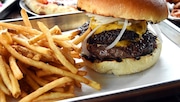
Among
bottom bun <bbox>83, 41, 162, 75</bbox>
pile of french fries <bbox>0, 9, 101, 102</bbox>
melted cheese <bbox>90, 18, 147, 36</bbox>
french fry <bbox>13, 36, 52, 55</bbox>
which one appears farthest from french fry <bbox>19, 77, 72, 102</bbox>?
melted cheese <bbox>90, 18, 147, 36</bbox>

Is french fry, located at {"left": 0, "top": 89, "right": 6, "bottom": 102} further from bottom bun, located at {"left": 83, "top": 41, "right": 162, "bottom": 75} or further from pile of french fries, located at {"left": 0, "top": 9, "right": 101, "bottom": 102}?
bottom bun, located at {"left": 83, "top": 41, "right": 162, "bottom": 75}

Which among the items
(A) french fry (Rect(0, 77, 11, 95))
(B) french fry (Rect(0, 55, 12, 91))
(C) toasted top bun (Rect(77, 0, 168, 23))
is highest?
(C) toasted top bun (Rect(77, 0, 168, 23))

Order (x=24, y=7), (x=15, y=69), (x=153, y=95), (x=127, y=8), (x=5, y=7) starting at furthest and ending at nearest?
(x=24, y=7)
(x=5, y=7)
(x=127, y=8)
(x=153, y=95)
(x=15, y=69)

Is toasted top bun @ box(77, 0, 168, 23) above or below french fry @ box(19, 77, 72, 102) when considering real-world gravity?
above

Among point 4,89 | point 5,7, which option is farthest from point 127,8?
point 5,7

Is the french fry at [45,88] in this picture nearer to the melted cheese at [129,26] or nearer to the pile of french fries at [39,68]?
the pile of french fries at [39,68]

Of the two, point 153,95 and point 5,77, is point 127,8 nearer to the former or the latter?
point 153,95

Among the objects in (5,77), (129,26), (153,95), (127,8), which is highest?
(127,8)

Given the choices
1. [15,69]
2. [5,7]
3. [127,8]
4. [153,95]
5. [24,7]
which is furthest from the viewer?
[24,7]

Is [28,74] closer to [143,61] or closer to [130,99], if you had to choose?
[130,99]
